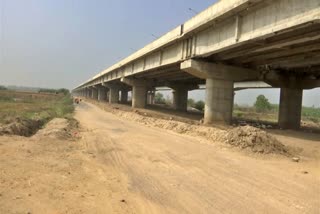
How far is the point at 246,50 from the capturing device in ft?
66.9

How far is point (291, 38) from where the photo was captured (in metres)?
16.7

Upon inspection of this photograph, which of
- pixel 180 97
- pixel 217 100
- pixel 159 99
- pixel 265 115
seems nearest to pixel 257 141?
pixel 217 100

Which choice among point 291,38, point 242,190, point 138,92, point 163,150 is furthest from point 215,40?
point 138,92

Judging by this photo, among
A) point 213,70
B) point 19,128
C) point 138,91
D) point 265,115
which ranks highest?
point 213,70

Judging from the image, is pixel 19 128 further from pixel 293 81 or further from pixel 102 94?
pixel 102 94

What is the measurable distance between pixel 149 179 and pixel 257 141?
20.3 ft

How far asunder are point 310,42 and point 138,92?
1301 inches

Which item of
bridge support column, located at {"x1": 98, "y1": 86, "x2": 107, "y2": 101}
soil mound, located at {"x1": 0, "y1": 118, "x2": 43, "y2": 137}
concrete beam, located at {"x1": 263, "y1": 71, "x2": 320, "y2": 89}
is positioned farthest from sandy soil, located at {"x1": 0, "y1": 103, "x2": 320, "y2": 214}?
bridge support column, located at {"x1": 98, "y1": 86, "x2": 107, "y2": 101}

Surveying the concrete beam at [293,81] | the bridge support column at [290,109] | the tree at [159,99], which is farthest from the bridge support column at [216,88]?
the tree at [159,99]

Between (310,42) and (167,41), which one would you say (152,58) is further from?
(310,42)

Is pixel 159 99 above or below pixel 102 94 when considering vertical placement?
below

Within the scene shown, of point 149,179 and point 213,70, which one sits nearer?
point 149,179

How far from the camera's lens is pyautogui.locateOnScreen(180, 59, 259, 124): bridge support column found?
77.7ft

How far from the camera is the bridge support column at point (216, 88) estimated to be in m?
23.7
